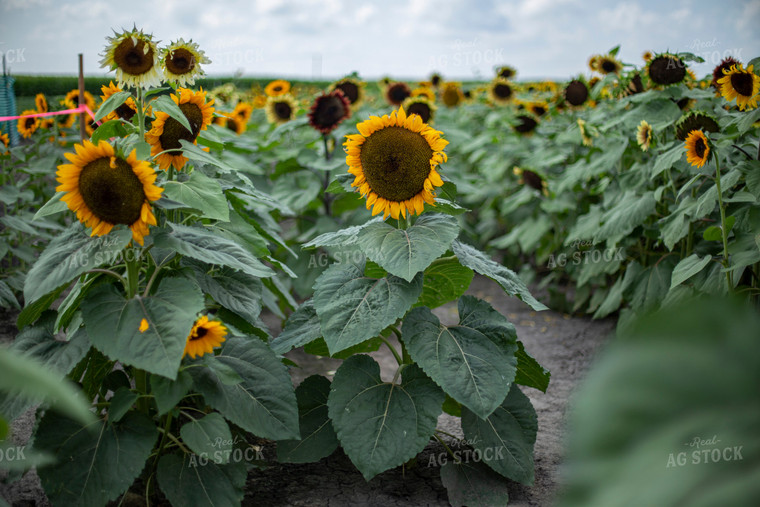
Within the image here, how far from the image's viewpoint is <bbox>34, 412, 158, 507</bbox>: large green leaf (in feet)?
6.65

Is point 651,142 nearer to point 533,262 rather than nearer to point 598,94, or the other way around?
point 598,94

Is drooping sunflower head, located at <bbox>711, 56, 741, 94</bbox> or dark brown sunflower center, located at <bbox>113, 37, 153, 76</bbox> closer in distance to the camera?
dark brown sunflower center, located at <bbox>113, 37, 153, 76</bbox>

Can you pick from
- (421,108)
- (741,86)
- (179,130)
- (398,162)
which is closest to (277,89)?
(421,108)

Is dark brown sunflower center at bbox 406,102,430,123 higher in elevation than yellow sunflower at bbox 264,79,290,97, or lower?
lower

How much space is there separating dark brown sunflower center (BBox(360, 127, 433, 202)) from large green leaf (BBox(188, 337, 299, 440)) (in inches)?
33.2

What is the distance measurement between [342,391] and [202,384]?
592 mm

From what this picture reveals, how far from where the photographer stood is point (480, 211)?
757cm

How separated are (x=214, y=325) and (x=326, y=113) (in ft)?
10.8

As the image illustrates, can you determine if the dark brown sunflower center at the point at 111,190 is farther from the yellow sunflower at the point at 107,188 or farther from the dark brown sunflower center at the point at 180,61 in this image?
the dark brown sunflower center at the point at 180,61

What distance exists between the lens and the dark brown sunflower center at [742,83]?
3.41 m

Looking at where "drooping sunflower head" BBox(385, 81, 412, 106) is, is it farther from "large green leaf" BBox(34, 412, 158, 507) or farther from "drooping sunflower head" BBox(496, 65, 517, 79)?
"large green leaf" BBox(34, 412, 158, 507)

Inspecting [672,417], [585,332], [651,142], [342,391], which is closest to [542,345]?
[585,332]

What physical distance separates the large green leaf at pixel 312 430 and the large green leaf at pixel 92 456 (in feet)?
2.01

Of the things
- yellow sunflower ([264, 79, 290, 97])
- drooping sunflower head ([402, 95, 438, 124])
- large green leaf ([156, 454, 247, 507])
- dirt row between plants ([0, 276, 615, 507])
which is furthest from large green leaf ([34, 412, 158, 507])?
yellow sunflower ([264, 79, 290, 97])
